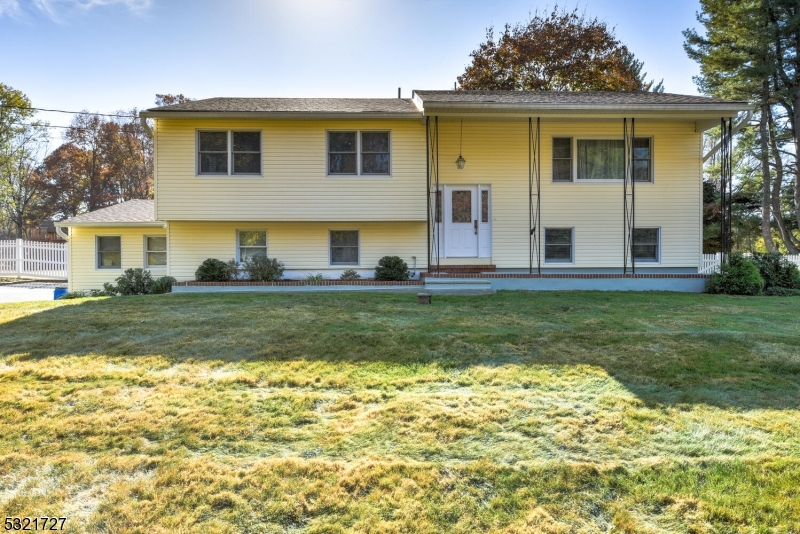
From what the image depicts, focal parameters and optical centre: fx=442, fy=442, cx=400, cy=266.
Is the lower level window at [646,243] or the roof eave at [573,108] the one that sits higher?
the roof eave at [573,108]

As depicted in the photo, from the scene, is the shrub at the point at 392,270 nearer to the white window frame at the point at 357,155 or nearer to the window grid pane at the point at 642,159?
the white window frame at the point at 357,155

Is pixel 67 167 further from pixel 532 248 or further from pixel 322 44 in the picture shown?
pixel 532 248

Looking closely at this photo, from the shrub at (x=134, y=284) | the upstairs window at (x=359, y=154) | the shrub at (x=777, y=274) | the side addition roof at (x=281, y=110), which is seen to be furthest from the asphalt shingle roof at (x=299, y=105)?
the shrub at (x=777, y=274)

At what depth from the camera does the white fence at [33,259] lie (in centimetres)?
2003

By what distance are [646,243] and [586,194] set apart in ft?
7.07

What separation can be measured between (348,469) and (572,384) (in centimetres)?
227

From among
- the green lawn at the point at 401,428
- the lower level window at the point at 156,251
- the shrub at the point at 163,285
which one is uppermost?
the lower level window at the point at 156,251

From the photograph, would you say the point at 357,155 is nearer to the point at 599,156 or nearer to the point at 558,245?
the point at 558,245

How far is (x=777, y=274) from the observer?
10.8 m

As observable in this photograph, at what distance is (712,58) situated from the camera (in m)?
→ 17.7

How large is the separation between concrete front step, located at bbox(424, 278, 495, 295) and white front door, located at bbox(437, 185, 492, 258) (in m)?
1.80

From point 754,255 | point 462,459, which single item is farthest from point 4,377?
point 754,255

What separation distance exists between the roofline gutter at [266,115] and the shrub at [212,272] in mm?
3505

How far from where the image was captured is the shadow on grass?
4215 millimetres
